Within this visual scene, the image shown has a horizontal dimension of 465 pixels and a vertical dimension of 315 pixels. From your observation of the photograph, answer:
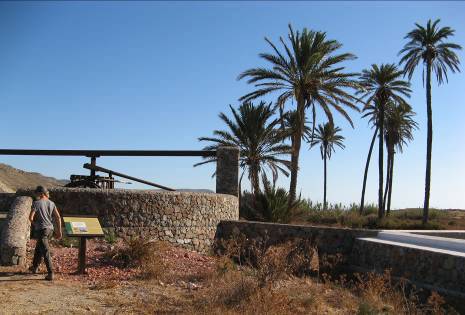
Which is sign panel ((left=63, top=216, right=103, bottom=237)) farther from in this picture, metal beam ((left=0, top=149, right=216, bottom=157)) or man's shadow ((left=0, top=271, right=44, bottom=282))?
metal beam ((left=0, top=149, right=216, bottom=157))

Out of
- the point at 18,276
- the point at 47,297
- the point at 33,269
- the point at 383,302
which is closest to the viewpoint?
the point at 47,297

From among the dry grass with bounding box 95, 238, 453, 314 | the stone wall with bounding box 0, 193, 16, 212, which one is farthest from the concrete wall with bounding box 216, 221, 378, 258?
the stone wall with bounding box 0, 193, 16, 212

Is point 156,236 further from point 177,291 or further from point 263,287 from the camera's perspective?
point 263,287

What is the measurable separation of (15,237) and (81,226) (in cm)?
151

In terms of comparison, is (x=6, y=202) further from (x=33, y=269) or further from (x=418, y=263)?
(x=418, y=263)

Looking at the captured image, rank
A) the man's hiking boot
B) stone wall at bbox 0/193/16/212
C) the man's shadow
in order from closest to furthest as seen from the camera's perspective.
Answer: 1. the man's shadow
2. the man's hiking boot
3. stone wall at bbox 0/193/16/212

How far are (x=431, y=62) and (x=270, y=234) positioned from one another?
22147mm

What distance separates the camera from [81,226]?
29.1 feet

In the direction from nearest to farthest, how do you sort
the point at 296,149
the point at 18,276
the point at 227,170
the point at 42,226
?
the point at 42,226 → the point at 18,276 → the point at 227,170 → the point at 296,149

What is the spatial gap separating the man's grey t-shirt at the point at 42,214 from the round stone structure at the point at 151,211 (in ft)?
11.5

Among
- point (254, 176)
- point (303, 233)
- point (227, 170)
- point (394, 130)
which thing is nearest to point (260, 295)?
point (303, 233)

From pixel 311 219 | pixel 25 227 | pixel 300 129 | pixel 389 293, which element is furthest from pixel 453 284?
pixel 311 219

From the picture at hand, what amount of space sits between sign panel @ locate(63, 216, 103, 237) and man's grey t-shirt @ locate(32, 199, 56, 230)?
1.01ft

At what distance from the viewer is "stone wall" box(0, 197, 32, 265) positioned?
9164mm
